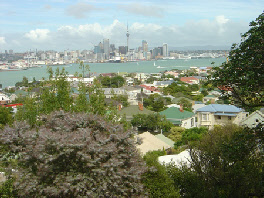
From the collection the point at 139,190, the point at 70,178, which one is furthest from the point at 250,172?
the point at 70,178

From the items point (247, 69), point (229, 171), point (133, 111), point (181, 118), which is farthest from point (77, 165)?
point (133, 111)

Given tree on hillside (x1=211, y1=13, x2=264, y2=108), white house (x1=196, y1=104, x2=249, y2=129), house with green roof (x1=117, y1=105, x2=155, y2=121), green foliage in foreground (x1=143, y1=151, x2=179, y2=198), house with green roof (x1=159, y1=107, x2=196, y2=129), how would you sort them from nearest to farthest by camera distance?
1. tree on hillside (x1=211, y1=13, x2=264, y2=108)
2. green foliage in foreground (x1=143, y1=151, x2=179, y2=198)
3. white house (x1=196, y1=104, x2=249, y2=129)
4. house with green roof (x1=159, y1=107, x2=196, y2=129)
5. house with green roof (x1=117, y1=105, x2=155, y2=121)

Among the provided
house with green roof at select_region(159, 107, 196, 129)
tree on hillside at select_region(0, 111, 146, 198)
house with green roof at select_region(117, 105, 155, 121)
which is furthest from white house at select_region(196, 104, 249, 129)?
tree on hillside at select_region(0, 111, 146, 198)

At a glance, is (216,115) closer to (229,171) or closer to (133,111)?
(133,111)

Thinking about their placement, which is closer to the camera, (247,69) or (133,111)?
(247,69)

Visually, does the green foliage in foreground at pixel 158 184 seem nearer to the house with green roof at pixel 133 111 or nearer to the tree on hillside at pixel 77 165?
the tree on hillside at pixel 77 165

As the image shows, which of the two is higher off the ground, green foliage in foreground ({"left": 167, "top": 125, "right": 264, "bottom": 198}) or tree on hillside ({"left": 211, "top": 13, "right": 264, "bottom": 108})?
tree on hillside ({"left": 211, "top": 13, "right": 264, "bottom": 108})

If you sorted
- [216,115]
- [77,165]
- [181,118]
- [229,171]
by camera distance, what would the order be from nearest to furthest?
[77,165] → [229,171] → [216,115] → [181,118]

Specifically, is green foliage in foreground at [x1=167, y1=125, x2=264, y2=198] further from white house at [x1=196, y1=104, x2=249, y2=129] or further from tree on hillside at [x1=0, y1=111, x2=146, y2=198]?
white house at [x1=196, y1=104, x2=249, y2=129]
